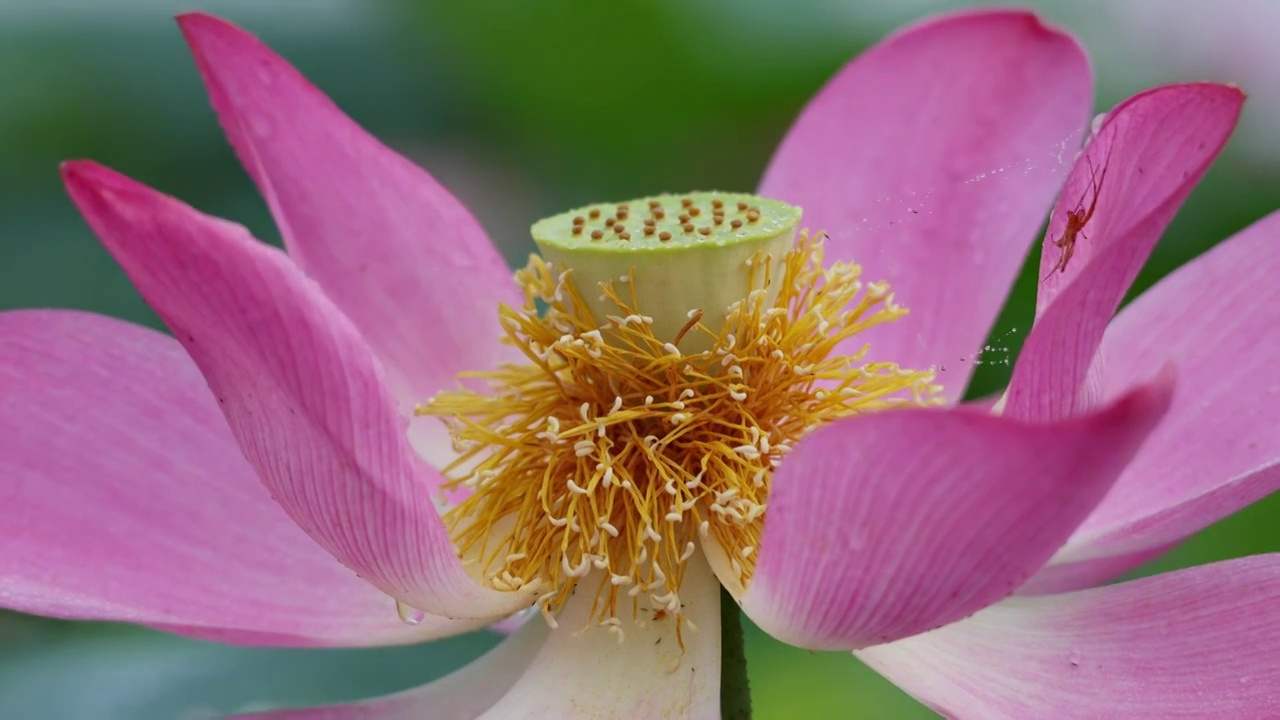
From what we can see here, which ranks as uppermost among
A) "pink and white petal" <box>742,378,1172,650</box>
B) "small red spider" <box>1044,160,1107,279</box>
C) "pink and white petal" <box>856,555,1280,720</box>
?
"small red spider" <box>1044,160,1107,279</box>

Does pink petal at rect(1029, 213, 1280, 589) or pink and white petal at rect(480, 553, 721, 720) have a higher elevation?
pink petal at rect(1029, 213, 1280, 589)

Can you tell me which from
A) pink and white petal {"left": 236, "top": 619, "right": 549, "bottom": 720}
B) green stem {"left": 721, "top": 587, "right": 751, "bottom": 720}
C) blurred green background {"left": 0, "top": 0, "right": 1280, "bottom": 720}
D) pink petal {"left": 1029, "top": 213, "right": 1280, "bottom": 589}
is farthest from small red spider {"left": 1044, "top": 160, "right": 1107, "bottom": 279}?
blurred green background {"left": 0, "top": 0, "right": 1280, "bottom": 720}

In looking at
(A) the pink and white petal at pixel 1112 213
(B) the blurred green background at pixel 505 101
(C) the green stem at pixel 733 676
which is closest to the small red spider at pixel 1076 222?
(A) the pink and white petal at pixel 1112 213

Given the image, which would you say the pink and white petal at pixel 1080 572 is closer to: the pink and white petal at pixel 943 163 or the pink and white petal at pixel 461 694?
the pink and white petal at pixel 943 163

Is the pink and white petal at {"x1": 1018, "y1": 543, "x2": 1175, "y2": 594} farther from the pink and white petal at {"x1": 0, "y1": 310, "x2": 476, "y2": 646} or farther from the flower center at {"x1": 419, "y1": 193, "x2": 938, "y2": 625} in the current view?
the pink and white petal at {"x1": 0, "y1": 310, "x2": 476, "y2": 646}

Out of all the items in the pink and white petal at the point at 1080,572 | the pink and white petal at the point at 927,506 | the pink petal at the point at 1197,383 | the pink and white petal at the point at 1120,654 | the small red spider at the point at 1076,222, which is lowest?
the pink and white petal at the point at 1080,572

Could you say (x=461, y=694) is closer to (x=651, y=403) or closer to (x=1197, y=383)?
(x=651, y=403)
